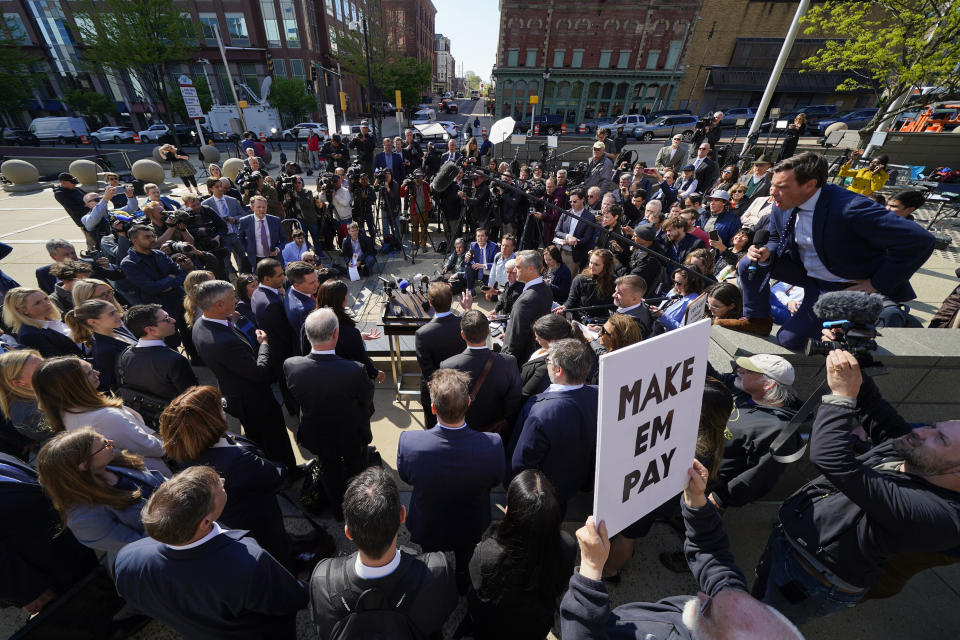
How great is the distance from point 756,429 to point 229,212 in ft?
27.8

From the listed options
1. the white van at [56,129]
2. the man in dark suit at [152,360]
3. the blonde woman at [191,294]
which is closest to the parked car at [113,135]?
the white van at [56,129]

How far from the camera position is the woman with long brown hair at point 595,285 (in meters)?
4.40

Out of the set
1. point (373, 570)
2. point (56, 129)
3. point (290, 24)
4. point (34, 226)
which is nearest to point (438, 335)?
point (373, 570)

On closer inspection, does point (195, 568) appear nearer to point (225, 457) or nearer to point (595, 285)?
point (225, 457)

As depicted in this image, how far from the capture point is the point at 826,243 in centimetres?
248

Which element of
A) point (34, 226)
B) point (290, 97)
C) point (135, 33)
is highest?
point (135, 33)

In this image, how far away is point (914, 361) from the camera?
9.19 ft

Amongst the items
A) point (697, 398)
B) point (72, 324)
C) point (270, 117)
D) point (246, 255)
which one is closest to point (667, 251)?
point (697, 398)

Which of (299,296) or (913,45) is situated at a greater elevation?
(913,45)

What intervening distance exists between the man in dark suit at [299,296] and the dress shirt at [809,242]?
4.03 meters

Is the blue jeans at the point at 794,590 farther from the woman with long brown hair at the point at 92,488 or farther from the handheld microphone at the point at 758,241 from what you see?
the woman with long brown hair at the point at 92,488

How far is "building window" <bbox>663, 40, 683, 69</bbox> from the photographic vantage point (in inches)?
1339

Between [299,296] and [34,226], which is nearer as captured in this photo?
[299,296]

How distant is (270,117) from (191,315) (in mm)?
34294
